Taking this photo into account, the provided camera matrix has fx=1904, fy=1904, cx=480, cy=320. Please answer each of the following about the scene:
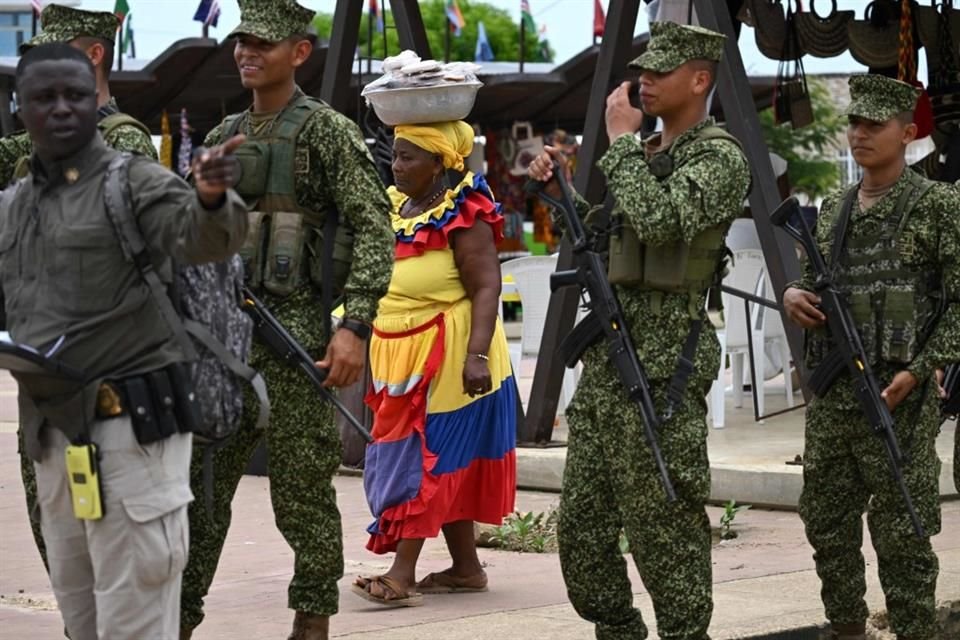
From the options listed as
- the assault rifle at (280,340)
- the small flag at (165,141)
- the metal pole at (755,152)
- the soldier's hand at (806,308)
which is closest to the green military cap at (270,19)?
the assault rifle at (280,340)

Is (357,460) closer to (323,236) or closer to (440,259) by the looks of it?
(440,259)

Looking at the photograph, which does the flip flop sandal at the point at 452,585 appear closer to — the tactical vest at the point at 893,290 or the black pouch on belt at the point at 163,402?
the tactical vest at the point at 893,290

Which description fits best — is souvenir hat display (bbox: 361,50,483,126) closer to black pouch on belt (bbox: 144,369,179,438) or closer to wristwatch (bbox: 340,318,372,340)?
wristwatch (bbox: 340,318,372,340)

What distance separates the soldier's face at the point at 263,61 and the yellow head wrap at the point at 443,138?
129 cm

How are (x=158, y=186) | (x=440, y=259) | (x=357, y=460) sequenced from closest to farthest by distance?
1. (x=158, y=186)
2. (x=440, y=259)
3. (x=357, y=460)

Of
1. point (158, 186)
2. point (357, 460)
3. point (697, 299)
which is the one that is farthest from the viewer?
point (357, 460)

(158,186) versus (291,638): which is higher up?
(158,186)

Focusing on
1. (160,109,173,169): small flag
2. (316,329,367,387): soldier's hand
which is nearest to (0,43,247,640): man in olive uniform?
(316,329,367,387): soldier's hand

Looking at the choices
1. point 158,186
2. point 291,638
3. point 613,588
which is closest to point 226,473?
point 291,638

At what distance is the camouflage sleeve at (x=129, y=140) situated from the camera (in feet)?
18.9

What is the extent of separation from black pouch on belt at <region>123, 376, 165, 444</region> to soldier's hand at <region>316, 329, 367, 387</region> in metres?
1.24

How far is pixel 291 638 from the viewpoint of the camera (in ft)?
19.9

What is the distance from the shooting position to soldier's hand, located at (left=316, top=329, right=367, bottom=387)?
566 centimetres

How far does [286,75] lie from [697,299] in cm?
147
